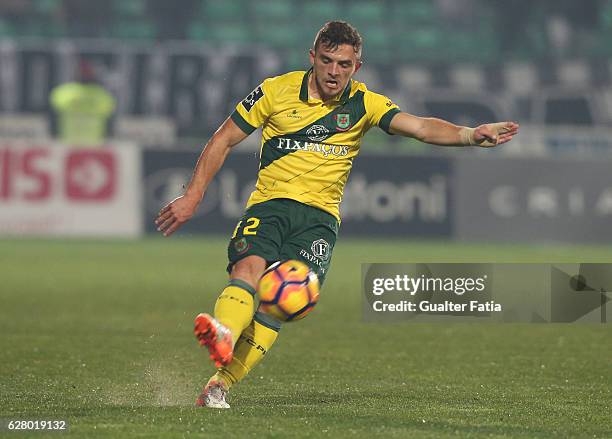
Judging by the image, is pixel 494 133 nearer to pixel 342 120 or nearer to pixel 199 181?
pixel 342 120

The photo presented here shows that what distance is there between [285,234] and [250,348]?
1.81ft

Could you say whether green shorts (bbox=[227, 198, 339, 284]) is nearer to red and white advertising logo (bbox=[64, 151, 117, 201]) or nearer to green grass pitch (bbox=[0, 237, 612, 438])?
green grass pitch (bbox=[0, 237, 612, 438])

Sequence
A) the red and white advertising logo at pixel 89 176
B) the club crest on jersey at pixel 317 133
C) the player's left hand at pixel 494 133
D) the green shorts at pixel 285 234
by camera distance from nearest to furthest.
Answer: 1. the player's left hand at pixel 494 133
2. the green shorts at pixel 285 234
3. the club crest on jersey at pixel 317 133
4. the red and white advertising logo at pixel 89 176

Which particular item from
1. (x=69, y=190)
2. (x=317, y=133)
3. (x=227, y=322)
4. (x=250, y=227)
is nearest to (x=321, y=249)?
(x=250, y=227)

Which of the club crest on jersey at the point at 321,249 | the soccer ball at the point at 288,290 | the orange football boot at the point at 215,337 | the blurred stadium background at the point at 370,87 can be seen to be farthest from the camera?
the blurred stadium background at the point at 370,87

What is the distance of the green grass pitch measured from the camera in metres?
5.74

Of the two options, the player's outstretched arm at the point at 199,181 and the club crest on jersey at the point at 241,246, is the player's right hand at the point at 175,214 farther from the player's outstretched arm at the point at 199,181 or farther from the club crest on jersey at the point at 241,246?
the club crest on jersey at the point at 241,246

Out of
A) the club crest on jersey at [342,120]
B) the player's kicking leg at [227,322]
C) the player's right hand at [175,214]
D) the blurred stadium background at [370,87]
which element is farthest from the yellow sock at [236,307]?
the blurred stadium background at [370,87]

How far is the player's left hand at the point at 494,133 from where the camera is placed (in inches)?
243

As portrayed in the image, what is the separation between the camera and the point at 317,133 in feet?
21.4

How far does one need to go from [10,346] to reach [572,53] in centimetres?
2007

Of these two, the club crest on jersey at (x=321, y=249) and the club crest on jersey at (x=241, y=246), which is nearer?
the club crest on jersey at (x=241, y=246)

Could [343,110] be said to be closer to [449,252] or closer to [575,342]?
[575,342]

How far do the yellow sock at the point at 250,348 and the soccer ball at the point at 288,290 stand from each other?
0.20 metres
